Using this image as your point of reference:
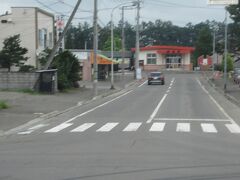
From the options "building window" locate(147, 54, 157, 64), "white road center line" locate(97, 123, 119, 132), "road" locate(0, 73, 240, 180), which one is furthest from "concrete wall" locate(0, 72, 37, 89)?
"building window" locate(147, 54, 157, 64)

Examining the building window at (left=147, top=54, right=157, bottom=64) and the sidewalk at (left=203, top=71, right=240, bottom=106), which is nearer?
the sidewalk at (left=203, top=71, right=240, bottom=106)

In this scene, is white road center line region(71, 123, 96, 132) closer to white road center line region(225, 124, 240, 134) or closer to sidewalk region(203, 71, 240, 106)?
white road center line region(225, 124, 240, 134)

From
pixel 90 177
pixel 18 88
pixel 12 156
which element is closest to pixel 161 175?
pixel 90 177

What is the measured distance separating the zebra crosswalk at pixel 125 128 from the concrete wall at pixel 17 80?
24678 mm

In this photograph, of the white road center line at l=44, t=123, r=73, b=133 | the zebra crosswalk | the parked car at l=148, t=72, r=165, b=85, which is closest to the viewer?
the zebra crosswalk

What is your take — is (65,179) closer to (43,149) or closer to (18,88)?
(43,149)

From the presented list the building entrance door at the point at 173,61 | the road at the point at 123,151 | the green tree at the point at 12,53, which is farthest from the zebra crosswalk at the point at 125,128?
the building entrance door at the point at 173,61

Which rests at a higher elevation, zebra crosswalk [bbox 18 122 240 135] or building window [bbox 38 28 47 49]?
building window [bbox 38 28 47 49]

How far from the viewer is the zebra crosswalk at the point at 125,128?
20.5m

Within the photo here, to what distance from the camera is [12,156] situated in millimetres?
13867

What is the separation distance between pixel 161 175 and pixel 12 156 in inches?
171

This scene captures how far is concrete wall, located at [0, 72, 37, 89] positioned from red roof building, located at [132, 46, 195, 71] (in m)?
90.4

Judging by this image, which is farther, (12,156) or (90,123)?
(90,123)

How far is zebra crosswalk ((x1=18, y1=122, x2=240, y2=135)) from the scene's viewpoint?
67.1 feet
